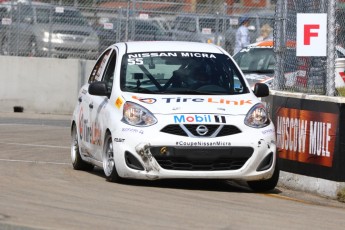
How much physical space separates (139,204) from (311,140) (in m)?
3.05

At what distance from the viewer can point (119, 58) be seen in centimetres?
1327

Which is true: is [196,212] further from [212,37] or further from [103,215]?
[212,37]

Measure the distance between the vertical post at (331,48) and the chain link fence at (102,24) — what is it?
40.7 ft

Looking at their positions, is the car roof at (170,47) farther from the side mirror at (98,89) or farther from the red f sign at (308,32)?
the red f sign at (308,32)

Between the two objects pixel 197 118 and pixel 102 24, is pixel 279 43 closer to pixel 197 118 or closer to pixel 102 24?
pixel 197 118

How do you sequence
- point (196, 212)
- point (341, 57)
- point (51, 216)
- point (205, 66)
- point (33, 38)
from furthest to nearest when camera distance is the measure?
point (33, 38), point (341, 57), point (205, 66), point (196, 212), point (51, 216)

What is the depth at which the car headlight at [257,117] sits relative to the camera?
39.9 ft

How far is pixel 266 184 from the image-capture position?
1246 cm

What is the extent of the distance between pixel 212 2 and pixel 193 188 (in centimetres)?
1455

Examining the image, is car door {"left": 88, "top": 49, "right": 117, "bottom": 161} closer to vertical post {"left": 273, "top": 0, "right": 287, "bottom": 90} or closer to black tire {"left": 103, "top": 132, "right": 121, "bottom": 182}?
black tire {"left": 103, "top": 132, "right": 121, "bottom": 182}

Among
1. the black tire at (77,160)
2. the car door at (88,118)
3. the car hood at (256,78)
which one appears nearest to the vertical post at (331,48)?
the car door at (88,118)

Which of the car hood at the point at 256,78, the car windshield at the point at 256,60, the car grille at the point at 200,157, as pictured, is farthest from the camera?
the car windshield at the point at 256,60

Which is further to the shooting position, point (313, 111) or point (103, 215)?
point (313, 111)

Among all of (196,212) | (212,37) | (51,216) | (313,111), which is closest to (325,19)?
(313,111)
